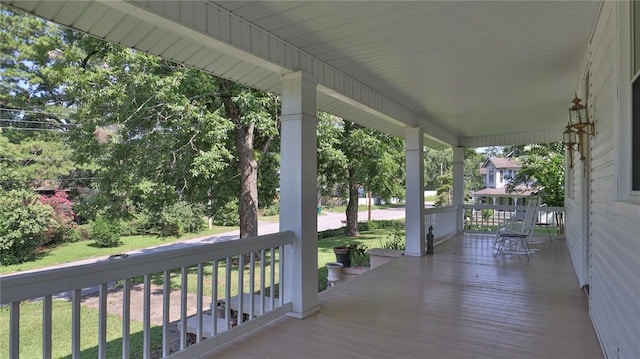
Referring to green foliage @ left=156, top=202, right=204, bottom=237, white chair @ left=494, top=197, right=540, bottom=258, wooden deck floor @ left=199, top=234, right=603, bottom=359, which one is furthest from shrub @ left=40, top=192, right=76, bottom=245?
white chair @ left=494, top=197, right=540, bottom=258

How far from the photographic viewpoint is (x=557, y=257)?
6.35 m

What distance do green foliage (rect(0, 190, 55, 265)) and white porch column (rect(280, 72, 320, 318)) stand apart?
1038 centimetres

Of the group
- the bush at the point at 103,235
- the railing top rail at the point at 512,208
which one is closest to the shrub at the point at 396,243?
the railing top rail at the point at 512,208

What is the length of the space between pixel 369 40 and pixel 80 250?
12238mm

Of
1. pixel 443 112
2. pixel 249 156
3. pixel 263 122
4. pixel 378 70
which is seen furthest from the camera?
pixel 249 156

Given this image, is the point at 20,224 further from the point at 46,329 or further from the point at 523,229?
the point at 523,229

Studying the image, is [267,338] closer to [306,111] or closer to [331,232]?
[306,111]

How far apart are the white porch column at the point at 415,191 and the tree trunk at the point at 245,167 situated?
3689 millimetres

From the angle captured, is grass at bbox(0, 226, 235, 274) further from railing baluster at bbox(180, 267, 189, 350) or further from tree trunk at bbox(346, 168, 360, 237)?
railing baluster at bbox(180, 267, 189, 350)

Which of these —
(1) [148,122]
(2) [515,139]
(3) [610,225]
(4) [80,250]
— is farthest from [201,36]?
(4) [80,250]

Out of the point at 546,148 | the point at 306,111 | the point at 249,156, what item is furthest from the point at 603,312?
the point at 546,148

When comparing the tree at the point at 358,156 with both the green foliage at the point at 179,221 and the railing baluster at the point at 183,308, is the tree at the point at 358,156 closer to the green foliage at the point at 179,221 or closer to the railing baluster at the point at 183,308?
the green foliage at the point at 179,221

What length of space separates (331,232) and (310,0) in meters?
13.0

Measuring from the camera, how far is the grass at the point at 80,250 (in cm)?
1021
